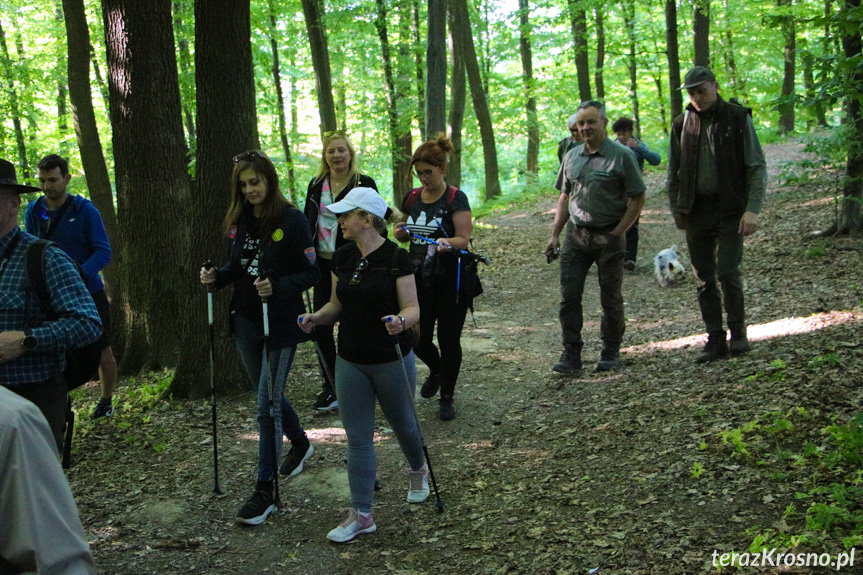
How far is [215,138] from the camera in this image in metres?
6.75

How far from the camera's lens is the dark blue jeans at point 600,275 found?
6.79m

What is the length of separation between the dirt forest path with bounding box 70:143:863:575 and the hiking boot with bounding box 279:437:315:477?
3.8 inches

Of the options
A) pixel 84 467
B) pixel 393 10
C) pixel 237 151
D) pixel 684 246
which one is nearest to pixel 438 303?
pixel 237 151

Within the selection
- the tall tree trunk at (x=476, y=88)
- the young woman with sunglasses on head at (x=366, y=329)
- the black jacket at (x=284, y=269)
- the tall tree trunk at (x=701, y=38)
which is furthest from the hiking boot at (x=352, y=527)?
the tall tree trunk at (x=476, y=88)

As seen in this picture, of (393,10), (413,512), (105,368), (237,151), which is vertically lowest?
(413,512)

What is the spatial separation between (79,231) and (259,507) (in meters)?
3.43

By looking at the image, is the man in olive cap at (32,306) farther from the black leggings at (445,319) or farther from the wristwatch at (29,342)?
the black leggings at (445,319)

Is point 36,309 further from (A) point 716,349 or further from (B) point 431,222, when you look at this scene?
(A) point 716,349

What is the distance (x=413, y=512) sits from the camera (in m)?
4.67

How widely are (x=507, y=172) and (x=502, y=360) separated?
3877 centimetres

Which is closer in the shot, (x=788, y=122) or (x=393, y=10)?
(x=393, y=10)

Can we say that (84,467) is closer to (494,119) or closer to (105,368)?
(105,368)

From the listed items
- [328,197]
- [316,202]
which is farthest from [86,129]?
[328,197]

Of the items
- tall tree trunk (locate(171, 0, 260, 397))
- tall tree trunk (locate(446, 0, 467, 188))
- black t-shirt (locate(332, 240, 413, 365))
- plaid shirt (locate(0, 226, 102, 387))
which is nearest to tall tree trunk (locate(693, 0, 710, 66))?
tall tree trunk (locate(446, 0, 467, 188))
